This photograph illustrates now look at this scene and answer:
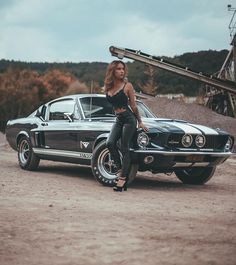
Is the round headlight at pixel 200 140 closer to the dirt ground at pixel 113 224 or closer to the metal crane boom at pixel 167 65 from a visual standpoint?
the dirt ground at pixel 113 224

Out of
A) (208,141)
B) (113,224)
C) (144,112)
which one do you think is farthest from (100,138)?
(113,224)

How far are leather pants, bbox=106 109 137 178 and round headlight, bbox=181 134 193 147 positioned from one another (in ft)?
2.57

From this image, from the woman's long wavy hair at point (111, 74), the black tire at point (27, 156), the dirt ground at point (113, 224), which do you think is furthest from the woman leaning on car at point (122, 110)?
the black tire at point (27, 156)

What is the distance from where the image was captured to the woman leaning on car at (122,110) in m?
6.64

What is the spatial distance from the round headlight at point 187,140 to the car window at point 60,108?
2.27 m

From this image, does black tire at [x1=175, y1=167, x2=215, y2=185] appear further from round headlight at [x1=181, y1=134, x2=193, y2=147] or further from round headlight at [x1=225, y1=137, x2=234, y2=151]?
round headlight at [x1=181, y1=134, x2=193, y2=147]

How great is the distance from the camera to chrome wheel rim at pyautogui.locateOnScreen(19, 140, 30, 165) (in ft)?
31.5

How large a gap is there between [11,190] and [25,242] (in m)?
3.05

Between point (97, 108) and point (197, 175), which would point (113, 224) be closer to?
point (97, 108)

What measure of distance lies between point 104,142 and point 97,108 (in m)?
1.16

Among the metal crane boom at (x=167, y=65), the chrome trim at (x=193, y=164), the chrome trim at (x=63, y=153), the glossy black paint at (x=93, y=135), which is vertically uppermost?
the metal crane boom at (x=167, y=65)

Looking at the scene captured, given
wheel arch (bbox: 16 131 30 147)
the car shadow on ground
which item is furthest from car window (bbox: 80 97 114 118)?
wheel arch (bbox: 16 131 30 147)

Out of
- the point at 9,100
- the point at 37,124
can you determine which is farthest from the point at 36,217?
the point at 9,100

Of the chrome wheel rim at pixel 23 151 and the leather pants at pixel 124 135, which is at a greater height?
the leather pants at pixel 124 135
